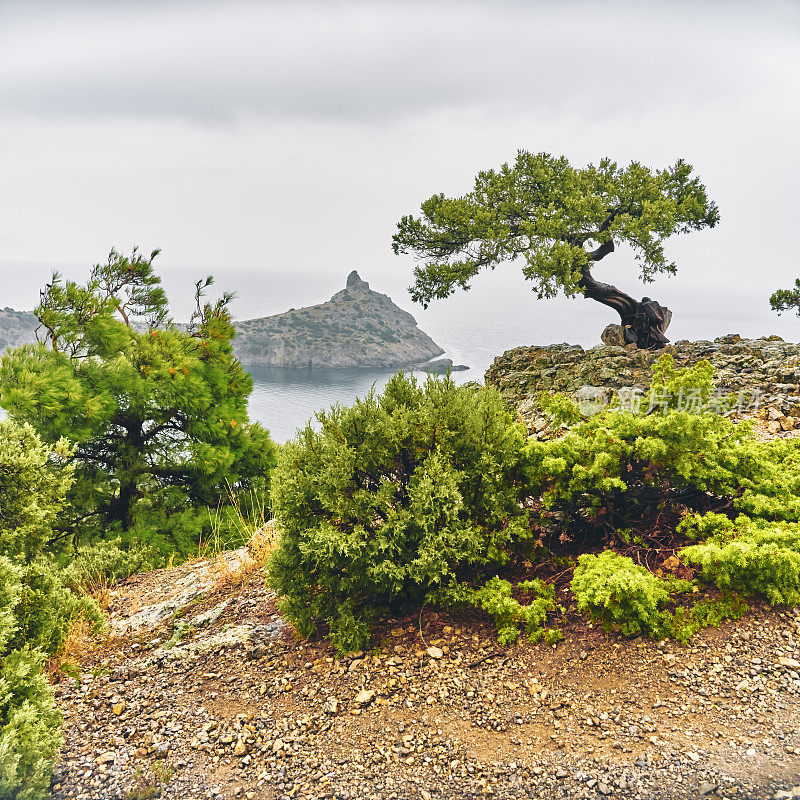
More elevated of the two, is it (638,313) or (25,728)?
(638,313)

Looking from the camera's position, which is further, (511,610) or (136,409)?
(136,409)

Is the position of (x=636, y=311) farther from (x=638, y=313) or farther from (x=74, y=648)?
(x=74, y=648)

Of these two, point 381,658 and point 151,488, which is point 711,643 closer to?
point 381,658

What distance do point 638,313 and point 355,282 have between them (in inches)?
442

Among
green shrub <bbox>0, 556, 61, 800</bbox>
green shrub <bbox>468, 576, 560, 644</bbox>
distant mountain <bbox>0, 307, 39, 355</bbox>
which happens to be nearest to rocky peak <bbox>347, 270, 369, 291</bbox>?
distant mountain <bbox>0, 307, 39, 355</bbox>

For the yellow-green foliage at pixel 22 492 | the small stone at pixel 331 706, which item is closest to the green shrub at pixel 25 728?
the yellow-green foliage at pixel 22 492

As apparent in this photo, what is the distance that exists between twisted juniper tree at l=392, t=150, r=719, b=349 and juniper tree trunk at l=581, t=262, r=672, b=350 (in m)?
0.02

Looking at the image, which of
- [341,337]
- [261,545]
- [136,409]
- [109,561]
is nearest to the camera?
[261,545]

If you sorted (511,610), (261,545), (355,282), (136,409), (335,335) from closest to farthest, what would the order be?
(511,610), (261,545), (136,409), (335,335), (355,282)

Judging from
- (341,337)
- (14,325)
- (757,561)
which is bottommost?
(757,561)

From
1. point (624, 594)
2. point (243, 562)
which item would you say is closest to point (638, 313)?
point (243, 562)

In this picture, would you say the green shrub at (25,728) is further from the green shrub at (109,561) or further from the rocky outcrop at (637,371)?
the rocky outcrop at (637,371)

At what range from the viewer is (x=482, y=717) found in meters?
3.63

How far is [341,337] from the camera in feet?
62.3
